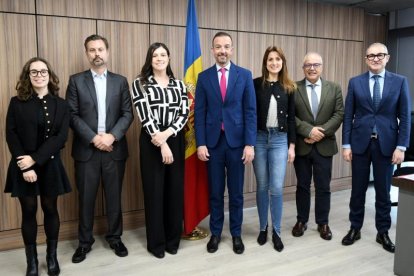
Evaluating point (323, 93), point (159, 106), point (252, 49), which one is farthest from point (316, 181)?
point (252, 49)

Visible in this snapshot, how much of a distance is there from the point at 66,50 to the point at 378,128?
2781 mm

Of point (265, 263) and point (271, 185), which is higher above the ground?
point (271, 185)

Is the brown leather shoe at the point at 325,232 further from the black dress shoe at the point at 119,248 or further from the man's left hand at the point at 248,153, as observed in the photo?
the black dress shoe at the point at 119,248

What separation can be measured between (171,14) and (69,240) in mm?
2432

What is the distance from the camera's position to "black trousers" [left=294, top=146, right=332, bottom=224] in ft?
Answer: 11.2

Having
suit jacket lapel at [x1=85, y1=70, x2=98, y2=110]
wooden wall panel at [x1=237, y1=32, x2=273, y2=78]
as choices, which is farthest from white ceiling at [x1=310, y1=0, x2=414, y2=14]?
suit jacket lapel at [x1=85, y1=70, x2=98, y2=110]

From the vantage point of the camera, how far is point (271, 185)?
3.24m

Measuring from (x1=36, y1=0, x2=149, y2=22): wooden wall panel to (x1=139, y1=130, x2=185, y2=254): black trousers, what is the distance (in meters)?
1.32

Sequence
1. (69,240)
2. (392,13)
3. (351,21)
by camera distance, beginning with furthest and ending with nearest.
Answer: (392,13)
(351,21)
(69,240)

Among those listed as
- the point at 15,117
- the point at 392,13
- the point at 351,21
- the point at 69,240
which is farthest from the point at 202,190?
the point at 392,13

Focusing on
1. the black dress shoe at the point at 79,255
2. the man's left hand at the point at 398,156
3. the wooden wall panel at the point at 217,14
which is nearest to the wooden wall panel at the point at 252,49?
the wooden wall panel at the point at 217,14

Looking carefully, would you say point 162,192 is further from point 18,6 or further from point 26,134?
point 18,6

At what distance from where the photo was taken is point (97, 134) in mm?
3031

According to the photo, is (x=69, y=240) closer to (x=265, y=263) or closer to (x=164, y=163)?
(x=164, y=163)
